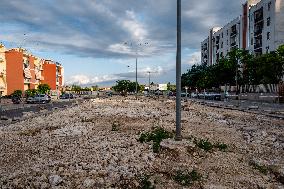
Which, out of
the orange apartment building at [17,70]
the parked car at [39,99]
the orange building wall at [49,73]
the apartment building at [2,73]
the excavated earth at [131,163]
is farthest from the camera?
the orange building wall at [49,73]

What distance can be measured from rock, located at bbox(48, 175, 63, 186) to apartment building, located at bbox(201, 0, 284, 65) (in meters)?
66.4

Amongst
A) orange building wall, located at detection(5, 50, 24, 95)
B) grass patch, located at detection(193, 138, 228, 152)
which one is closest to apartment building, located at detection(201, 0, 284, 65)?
orange building wall, located at detection(5, 50, 24, 95)

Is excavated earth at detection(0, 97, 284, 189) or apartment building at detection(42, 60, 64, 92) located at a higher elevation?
apartment building at detection(42, 60, 64, 92)

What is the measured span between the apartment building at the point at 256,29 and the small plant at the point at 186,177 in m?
64.8

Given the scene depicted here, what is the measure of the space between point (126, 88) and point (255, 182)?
146 metres

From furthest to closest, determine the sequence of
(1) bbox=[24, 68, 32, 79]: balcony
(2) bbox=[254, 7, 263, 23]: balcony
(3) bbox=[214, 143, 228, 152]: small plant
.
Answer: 1. (1) bbox=[24, 68, 32, 79]: balcony
2. (2) bbox=[254, 7, 263, 23]: balcony
3. (3) bbox=[214, 143, 228, 152]: small plant

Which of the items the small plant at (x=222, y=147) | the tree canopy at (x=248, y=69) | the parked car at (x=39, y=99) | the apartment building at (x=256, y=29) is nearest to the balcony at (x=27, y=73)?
the parked car at (x=39, y=99)

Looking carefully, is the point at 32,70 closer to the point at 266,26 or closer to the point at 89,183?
the point at 266,26

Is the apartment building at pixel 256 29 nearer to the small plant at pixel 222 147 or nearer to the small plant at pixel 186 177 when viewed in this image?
the small plant at pixel 222 147

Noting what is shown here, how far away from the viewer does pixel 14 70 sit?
80.9m

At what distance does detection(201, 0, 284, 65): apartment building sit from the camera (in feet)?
219

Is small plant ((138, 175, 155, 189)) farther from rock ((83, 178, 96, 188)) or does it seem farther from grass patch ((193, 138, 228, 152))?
grass patch ((193, 138, 228, 152))

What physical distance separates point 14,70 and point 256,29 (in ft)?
175

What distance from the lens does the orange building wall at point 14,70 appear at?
263 ft
